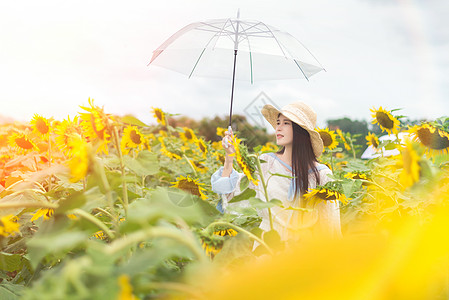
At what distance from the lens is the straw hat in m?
2.08

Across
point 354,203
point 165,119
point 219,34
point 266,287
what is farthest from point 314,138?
point 266,287

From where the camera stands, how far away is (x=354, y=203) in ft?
6.43

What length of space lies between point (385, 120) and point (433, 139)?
548mm

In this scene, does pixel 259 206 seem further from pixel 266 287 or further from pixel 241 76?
pixel 241 76

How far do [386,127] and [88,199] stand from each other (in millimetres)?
1906

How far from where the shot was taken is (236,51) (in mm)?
2424

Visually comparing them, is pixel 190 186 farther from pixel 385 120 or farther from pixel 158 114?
pixel 158 114

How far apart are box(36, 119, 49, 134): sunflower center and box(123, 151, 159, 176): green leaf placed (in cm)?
116

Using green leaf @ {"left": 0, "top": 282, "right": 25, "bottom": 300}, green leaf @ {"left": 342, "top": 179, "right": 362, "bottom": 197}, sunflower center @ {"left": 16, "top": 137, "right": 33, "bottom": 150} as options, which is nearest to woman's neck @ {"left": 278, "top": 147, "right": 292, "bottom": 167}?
green leaf @ {"left": 342, "top": 179, "right": 362, "bottom": 197}

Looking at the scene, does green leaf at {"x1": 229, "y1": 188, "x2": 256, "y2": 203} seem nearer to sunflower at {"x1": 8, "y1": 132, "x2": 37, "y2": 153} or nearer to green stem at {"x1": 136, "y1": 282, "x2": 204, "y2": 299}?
green stem at {"x1": 136, "y1": 282, "x2": 204, "y2": 299}

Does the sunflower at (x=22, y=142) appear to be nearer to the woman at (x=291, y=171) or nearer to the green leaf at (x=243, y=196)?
the woman at (x=291, y=171)

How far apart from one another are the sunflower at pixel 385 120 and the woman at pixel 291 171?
0.34 m

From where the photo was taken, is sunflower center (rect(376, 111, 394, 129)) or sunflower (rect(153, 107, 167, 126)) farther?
sunflower (rect(153, 107, 167, 126))

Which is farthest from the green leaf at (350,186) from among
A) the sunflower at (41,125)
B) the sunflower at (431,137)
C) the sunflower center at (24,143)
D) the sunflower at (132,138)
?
the sunflower center at (24,143)
